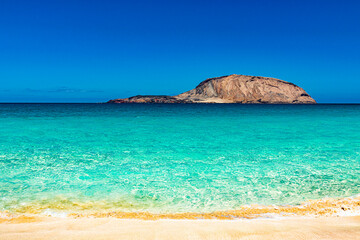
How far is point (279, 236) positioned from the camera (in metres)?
4.28

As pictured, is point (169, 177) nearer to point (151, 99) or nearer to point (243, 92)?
point (243, 92)

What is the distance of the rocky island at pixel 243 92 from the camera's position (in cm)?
15838

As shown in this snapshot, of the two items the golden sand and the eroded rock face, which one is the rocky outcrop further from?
the golden sand

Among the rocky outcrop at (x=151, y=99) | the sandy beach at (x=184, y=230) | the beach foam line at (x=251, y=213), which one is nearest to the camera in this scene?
the sandy beach at (x=184, y=230)

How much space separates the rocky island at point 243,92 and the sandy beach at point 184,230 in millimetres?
152272

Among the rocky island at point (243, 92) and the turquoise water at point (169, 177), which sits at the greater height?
the rocky island at point (243, 92)

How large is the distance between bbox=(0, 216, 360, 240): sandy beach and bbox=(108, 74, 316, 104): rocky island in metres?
152

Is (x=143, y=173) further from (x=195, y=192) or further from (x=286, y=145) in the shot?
(x=286, y=145)

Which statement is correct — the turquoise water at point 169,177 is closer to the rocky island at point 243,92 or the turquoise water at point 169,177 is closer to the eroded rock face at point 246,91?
the rocky island at point 243,92

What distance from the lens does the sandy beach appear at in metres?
4.25

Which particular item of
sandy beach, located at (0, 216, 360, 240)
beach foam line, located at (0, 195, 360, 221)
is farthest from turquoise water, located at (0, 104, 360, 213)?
sandy beach, located at (0, 216, 360, 240)

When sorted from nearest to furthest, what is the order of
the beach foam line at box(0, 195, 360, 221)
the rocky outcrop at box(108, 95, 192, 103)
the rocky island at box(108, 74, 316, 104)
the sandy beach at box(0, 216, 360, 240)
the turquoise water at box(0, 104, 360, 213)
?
1. the sandy beach at box(0, 216, 360, 240)
2. the beach foam line at box(0, 195, 360, 221)
3. the turquoise water at box(0, 104, 360, 213)
4. the rocky island at box(108, 74, 316, 104)
5. the rocky outcrop at box(108, 95, 192, 103)

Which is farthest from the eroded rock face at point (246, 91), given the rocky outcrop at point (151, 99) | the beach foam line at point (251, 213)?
the beach foam line at point (251, 213)

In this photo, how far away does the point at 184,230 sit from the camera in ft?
14.9
